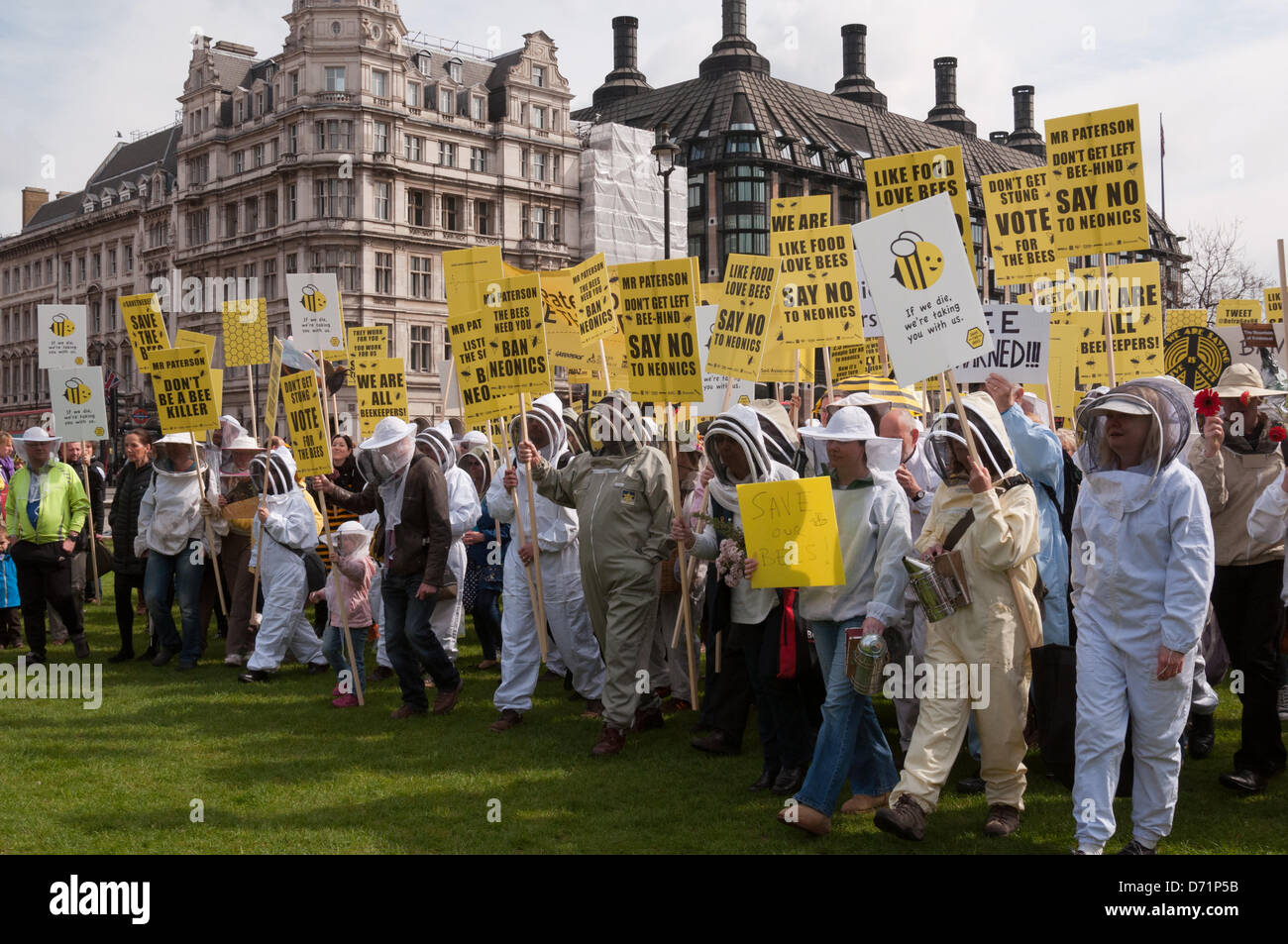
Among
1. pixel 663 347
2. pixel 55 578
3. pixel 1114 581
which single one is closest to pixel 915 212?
pixel 1114 581

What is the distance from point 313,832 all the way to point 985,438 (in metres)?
3.85

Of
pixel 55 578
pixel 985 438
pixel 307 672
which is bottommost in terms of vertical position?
pixel 307 672

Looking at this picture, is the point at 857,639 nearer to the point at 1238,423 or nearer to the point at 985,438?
the point at 985,438

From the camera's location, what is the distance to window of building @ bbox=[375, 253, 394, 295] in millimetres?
60688

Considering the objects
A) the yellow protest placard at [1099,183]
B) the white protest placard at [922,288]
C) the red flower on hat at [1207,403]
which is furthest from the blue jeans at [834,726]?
the yellow protest placard at [1099,183]

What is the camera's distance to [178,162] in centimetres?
6812

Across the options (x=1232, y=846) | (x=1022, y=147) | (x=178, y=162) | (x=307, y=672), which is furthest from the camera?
(x=1022, y=147)

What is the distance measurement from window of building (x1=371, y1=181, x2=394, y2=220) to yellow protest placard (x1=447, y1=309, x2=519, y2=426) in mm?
53625

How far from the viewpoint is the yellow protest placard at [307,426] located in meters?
9.90

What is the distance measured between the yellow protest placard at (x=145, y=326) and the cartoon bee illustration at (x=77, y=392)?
134cm

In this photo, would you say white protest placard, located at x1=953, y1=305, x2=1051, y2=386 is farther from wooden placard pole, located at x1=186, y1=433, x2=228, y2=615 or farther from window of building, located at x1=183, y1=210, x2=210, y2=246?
window of building, located at x1=183, y1=210, x2=210, y2=246

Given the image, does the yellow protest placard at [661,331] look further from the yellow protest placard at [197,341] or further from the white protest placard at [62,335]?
the white protest placard at [62,335]

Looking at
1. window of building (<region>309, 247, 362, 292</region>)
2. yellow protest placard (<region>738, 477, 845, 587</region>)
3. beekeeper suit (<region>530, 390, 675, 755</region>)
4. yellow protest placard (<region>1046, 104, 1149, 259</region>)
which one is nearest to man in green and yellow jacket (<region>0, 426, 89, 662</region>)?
beekeeper suit (<region>530, 390, 675, 755</region>)

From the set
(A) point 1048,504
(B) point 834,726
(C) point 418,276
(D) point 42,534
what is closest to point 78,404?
(D) point 42,534
